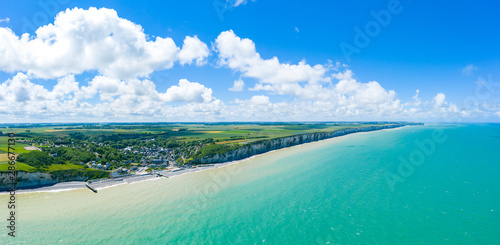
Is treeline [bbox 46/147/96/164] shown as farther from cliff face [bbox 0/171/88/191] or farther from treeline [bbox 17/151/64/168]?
cliff face [bbox 0/171/88/191]

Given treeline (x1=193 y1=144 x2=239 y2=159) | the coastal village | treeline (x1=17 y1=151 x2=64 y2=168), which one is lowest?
the coastal village

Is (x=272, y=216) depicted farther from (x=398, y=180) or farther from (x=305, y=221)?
(x=398, y=180)

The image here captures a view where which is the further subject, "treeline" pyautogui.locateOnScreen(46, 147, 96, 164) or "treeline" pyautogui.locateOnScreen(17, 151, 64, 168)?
"treeline" pyautogui.locateOnScreen(46, 147, 96, 164)

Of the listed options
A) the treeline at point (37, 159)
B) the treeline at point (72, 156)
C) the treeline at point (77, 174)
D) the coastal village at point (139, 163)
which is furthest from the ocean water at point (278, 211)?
the treeline at point (72, 156)

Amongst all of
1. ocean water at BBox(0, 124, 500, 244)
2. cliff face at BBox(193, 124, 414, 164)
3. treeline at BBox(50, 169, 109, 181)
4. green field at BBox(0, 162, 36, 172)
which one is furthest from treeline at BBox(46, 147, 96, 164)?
cliff face at BBox(193, 124, 414, 164)

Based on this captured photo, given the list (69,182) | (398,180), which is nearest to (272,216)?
(398,180)

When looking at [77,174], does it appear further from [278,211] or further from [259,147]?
[259,147]

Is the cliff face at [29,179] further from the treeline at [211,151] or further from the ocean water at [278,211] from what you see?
the treeline at [211,151]

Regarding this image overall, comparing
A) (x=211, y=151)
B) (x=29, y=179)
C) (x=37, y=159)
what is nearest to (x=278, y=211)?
(x=211, y=151)
